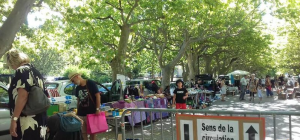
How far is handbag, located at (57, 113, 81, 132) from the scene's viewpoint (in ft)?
17.6

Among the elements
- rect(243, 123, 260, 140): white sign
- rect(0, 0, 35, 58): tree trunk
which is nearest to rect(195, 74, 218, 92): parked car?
rect(0, 0, 35, 58): tree trunk

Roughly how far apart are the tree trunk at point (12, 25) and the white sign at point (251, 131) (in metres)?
5.07

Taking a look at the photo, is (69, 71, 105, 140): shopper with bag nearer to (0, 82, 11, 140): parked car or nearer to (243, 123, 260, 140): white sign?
(0, 82, 11, 140): parked car

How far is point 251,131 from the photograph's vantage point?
11.3 feet

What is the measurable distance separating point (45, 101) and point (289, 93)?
18.9m

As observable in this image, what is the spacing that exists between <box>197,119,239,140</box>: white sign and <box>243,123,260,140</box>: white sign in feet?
0.31

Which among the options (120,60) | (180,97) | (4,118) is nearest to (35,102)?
(4,118)

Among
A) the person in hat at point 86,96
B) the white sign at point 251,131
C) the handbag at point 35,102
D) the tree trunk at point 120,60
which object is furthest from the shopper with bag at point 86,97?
the tree trunk at point 120,60

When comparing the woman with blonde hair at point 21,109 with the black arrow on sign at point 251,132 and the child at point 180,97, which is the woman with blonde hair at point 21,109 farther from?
the child at point 180,97

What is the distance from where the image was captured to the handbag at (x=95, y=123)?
574cm

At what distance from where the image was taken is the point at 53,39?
15547 mm

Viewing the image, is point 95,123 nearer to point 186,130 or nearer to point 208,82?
point 186,130

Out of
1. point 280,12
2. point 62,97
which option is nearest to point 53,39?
point 62,97

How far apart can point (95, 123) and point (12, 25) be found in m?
2.77
